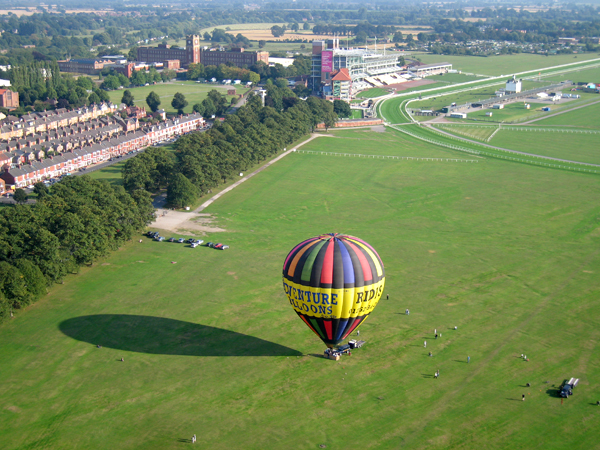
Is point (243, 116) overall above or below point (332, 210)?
above

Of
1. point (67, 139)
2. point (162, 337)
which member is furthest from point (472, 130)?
point (162, 337)

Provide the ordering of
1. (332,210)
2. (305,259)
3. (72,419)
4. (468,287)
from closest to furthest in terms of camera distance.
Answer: (72,419) < (305,259) < (468,287) < (332,210)

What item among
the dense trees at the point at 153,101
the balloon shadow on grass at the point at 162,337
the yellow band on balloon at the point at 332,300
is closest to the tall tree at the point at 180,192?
the balloon shadow on grass at the point at 162,337

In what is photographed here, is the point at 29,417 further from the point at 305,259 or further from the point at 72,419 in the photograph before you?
the point at 305,259

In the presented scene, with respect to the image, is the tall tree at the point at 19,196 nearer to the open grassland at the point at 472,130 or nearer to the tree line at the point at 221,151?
the tree line at the point at 221,151

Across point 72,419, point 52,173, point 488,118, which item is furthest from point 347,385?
point 488,118

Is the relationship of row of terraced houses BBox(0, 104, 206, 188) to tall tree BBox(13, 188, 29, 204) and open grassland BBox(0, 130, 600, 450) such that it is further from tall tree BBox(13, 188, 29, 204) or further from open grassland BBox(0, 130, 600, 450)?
open grassland BBox(0, 130, 600, 450)

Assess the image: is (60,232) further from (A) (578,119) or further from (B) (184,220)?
(A) (578,119)
